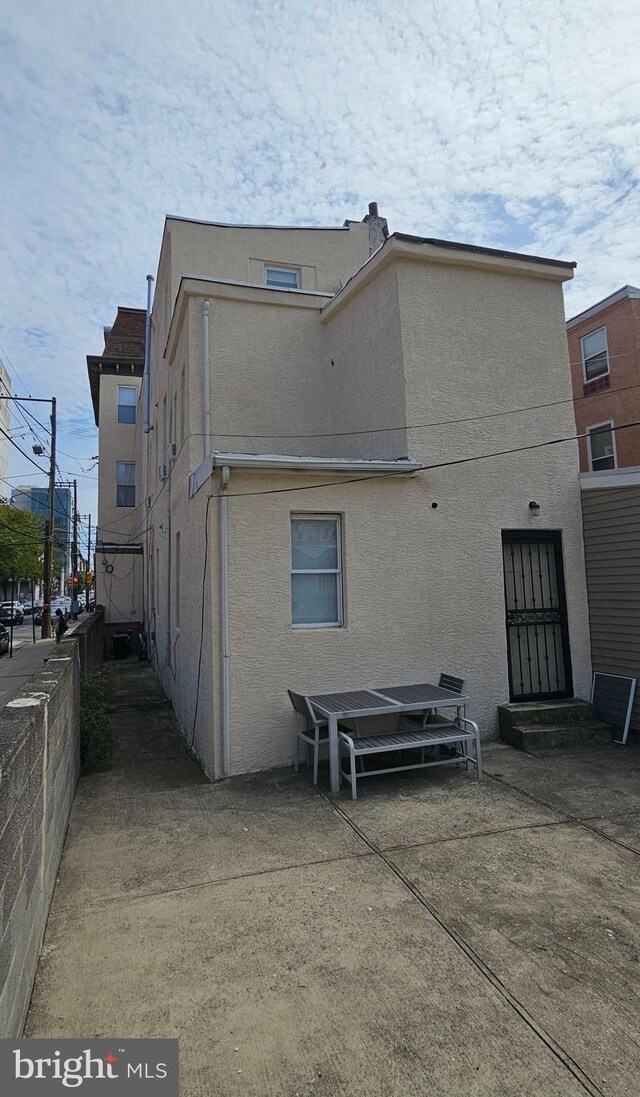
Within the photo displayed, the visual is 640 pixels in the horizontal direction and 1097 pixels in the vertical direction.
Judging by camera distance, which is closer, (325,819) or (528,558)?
(325,819)

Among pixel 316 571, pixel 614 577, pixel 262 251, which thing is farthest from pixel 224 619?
pixel 262 251

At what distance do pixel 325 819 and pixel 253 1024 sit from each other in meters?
2.33

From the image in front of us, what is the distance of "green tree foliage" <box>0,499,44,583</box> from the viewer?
32.5 m

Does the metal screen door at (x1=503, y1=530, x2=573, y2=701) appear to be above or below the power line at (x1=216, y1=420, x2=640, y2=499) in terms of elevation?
below

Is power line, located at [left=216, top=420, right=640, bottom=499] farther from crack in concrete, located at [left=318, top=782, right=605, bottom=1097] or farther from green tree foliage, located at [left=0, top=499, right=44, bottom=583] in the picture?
green tree foliage, located at [left=0, top=499, right=44, bottom=583]

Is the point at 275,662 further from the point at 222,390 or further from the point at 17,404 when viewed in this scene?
the point at 17,404

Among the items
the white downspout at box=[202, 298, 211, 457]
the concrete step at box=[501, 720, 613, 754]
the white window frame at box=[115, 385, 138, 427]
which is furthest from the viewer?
the white window frame at box=[115, 385, 138, 427]

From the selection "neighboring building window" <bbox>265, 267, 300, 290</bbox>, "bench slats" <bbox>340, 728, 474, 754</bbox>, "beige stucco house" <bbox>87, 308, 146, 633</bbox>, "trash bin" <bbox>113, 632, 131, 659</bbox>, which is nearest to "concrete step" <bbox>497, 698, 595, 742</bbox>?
"bench slats" <bbox>340, 728, 474, 754</bbox>

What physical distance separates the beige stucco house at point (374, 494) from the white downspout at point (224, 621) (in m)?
0.02

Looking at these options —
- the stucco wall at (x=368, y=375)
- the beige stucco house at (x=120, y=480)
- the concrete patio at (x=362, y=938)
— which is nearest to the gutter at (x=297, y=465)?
the stucco wall at (x=368, y=375)

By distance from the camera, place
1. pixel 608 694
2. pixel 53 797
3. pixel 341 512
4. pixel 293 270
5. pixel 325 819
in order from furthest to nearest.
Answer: pixel 293 270
pixel 608 694
pixel 341 512
pixel 325 819
pixel 53 797

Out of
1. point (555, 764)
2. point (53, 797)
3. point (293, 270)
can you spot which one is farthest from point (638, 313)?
point (53, 797)

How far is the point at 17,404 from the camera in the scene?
897 inches

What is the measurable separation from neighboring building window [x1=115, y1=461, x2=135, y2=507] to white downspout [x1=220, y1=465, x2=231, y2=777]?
1771 centimetres
